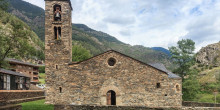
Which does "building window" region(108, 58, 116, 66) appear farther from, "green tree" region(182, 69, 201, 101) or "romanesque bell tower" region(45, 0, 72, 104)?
"green tree" region(182, 69, 201, 101)

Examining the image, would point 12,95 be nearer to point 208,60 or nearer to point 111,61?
point 111,61

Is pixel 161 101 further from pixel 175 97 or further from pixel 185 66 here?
pixel 185 66

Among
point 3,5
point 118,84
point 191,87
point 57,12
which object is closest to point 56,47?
point 57,12

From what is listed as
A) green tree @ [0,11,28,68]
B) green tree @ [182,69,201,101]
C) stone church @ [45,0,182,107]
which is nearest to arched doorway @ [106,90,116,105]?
stone church @ [45,0,182,107]

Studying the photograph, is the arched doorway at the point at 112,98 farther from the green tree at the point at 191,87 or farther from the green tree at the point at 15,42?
the green tree at the point at 191,87

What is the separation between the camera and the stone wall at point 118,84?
1777cm

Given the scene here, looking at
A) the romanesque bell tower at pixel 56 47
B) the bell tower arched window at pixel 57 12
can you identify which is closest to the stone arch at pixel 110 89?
the romanesque bell tower at pixel 56 47

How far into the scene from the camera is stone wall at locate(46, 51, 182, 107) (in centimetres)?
1777

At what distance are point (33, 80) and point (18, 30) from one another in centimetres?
3630

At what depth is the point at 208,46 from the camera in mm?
54750

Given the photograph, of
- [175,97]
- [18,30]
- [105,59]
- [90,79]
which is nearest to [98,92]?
[90,79]

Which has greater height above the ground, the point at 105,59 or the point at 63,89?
the point at 105,59

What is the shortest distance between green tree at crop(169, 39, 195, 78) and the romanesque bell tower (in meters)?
17.9

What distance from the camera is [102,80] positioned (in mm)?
18125
